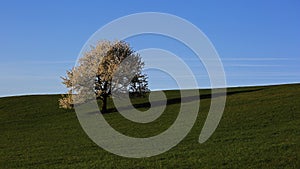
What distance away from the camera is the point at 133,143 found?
112ft

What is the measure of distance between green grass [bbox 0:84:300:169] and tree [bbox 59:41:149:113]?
4.17 m

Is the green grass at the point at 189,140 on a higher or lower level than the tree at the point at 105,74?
lower

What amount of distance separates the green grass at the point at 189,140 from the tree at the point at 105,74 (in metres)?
4.17

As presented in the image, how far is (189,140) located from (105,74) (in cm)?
2863

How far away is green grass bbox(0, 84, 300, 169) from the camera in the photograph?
2592 cm

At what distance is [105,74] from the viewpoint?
59.8 m

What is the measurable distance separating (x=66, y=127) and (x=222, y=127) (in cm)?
1914

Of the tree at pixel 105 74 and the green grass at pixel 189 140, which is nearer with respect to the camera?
the green grass at pixel 189 140

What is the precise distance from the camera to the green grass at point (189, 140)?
85.0ft

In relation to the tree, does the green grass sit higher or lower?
lower

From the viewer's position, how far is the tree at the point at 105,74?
196 feet

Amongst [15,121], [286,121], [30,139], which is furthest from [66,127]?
[286,121]

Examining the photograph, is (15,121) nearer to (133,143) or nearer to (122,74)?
(122,74)

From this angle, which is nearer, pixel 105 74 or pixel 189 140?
pixel 189 140
